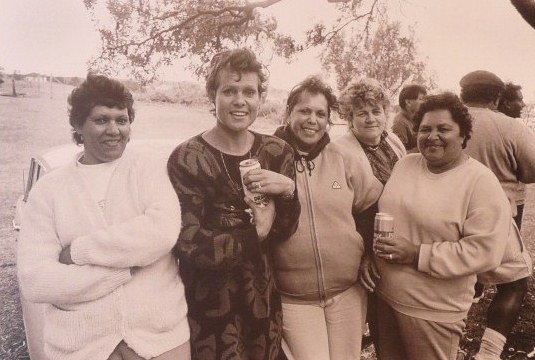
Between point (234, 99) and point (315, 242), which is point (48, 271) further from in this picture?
point (315, 242)

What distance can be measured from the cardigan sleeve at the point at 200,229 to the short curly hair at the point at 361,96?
77 cm

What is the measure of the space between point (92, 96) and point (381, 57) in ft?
9.01

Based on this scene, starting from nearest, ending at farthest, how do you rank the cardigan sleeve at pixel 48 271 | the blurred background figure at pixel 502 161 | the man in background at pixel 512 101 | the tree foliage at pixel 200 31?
the cardigan sleeve at pixel 48 271
the blurred background figure at pixel 502 161
the man in background at pixel 512 101
the tree foliage at pixel 200 31

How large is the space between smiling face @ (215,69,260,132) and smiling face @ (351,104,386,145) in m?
0.60

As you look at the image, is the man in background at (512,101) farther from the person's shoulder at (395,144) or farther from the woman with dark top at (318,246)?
the woman with dark top at (318,246)

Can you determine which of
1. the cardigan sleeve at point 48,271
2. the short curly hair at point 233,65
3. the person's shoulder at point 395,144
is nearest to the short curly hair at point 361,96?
the person's shoulder at point 395,144


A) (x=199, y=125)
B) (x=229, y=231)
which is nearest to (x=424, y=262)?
(x=229, y=231)

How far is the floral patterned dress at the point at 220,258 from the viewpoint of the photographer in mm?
1353

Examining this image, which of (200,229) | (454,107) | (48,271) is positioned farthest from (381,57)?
(48,271)

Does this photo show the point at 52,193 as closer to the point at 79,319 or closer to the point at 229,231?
the point at 79,319

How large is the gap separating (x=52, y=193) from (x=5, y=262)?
97.4 inches

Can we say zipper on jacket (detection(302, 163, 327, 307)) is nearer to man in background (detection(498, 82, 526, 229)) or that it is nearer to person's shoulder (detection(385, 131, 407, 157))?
person's shoulder (detection(385, 131, 407, 157))

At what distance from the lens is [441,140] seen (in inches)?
63.1

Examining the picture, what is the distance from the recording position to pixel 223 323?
142 centimetres
